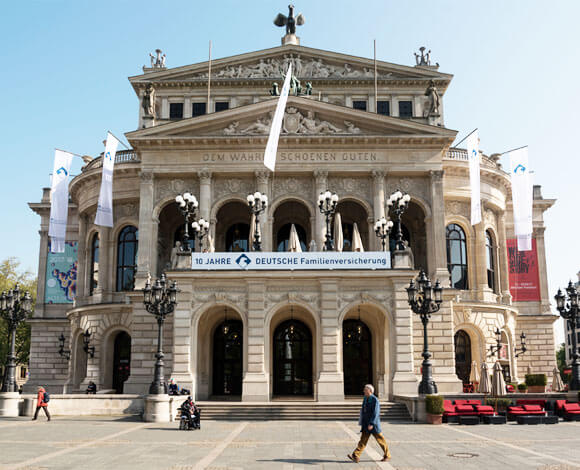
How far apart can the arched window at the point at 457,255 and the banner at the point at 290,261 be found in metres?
13.1

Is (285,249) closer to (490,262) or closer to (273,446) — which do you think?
(490,262)

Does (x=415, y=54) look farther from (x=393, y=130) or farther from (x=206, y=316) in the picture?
(x=206, y=316)

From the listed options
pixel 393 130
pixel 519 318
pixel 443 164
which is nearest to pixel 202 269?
pixel 393 130

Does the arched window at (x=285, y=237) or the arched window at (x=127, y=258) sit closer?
the arched window at (x=127, y=258)

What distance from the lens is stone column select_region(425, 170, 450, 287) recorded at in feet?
131

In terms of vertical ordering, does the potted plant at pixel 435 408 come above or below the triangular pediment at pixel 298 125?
below

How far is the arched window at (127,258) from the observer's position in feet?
149

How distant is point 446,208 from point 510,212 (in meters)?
9.74

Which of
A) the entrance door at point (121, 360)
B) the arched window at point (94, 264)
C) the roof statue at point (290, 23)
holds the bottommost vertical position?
the entrance door at point (121, 360)

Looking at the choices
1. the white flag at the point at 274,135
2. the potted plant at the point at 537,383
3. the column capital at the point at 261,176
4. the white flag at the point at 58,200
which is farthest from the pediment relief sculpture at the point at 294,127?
the potted plant at the point at 537,383

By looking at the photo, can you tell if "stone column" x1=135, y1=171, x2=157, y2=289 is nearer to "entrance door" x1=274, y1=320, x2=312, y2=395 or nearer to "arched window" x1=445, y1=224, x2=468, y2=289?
"entrance door" x1=274, y1=320, x2=312, y2=395

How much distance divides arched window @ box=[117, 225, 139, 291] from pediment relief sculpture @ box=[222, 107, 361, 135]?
10.7 meters

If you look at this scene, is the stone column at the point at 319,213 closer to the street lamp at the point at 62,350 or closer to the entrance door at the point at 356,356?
the entrance door at the point at 356,356

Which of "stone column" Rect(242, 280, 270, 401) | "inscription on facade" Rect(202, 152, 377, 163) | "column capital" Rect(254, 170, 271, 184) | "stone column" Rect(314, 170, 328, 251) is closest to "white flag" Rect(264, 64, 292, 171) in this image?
"column capital" Rect(254, 170, 271, 184)
